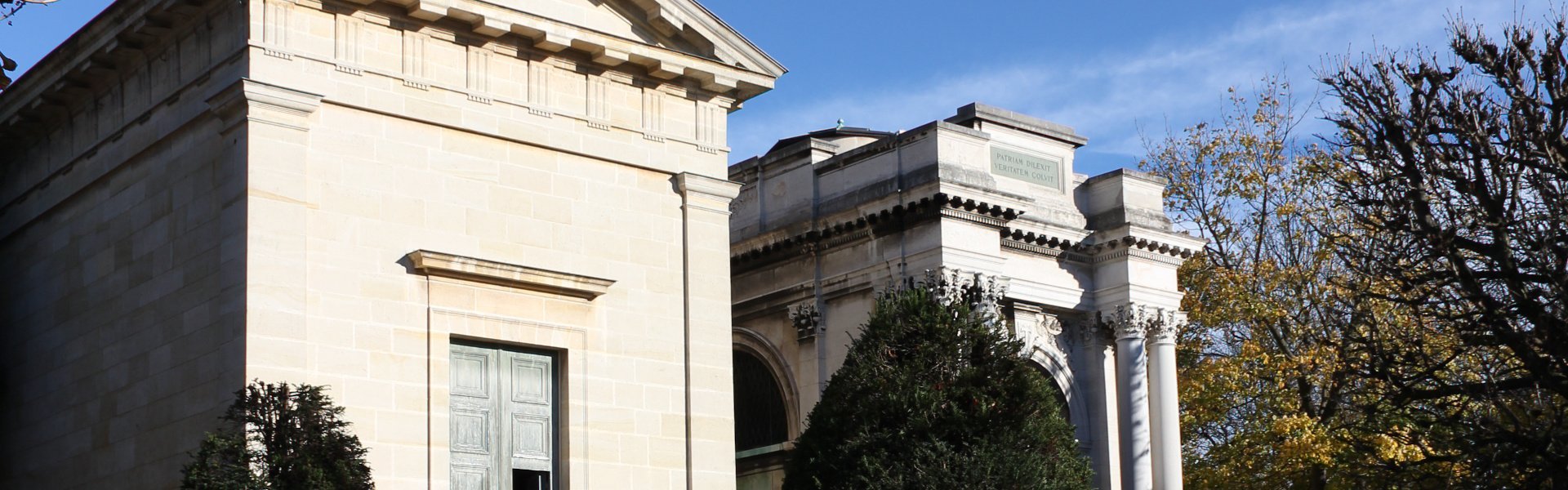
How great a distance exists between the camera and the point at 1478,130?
18.5 m

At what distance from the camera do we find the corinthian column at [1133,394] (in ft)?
111

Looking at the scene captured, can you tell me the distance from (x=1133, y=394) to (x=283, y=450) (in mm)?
20270

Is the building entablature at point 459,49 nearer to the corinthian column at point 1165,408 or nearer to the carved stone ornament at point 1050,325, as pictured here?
the carved stone ornament at point 1050,325

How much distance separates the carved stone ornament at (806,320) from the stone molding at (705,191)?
10.3m

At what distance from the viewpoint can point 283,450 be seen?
651 inches

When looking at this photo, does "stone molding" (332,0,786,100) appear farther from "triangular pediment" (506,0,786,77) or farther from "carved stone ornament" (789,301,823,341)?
"carved stone ornament" (789,301,823,341)

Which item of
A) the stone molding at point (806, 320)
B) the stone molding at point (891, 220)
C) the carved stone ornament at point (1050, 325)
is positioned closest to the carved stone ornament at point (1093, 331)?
the carved stone ornament at point (1050, 325)

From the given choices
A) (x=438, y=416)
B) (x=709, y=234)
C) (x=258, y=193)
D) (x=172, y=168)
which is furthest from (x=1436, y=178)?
(x=172, y=168)

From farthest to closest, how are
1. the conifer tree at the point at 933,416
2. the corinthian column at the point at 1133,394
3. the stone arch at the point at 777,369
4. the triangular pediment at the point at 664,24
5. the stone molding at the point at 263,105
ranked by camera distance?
the corinthian column at the point at 1133,394 → the stone arch at the point at 777,369 → the triangular pediment at the point at 664,24 → the conifer tree at the point at 933,416 → the stone molding at the point at 263,105

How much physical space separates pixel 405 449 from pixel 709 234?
4729mm

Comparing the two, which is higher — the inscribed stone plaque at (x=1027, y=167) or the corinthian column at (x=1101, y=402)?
the inscribed stone plaque at (x=1027, y=167)

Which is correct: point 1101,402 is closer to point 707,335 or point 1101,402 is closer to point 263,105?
point 707,335

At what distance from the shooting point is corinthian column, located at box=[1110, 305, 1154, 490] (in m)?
33.7

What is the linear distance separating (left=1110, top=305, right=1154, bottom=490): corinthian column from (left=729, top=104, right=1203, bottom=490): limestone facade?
0.10ft
